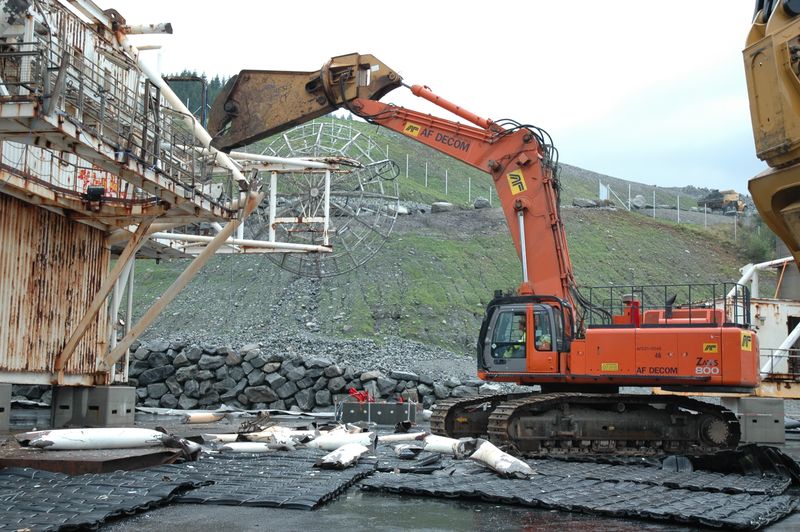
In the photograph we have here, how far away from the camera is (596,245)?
5675cm

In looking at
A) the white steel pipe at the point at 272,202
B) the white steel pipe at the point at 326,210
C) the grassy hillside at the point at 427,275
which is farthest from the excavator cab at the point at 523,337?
the grassy hillside at the point at 427,275

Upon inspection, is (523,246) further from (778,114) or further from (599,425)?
(778,114)

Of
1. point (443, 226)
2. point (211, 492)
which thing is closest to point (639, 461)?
point (211, 492)

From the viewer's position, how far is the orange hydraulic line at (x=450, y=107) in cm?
1811

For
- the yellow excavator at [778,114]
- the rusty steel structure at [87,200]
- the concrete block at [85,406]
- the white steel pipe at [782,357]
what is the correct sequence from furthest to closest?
the white steel pipe at [782,357], the concrete block at [85,406], the rusty steel structure at [87,200], the yellow excavator at [778,114]

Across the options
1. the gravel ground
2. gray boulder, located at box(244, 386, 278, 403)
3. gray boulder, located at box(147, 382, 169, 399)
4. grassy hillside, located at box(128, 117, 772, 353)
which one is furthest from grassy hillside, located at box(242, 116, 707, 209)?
gray boulder, located at box(244, 386, 278, 403)

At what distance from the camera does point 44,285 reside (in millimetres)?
18078

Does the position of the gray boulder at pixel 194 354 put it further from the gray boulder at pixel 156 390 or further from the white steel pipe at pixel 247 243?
the white steel pipe at pixel 247 243

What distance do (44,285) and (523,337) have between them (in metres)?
9.40

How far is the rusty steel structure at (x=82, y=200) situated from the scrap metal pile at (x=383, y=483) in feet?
15.4

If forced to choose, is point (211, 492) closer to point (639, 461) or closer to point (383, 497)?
point (383, 497)

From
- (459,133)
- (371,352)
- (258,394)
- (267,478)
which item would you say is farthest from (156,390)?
(267,478)

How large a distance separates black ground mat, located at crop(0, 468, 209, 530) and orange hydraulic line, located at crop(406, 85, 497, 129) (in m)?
9.83

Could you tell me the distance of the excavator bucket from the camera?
57.4 feet
